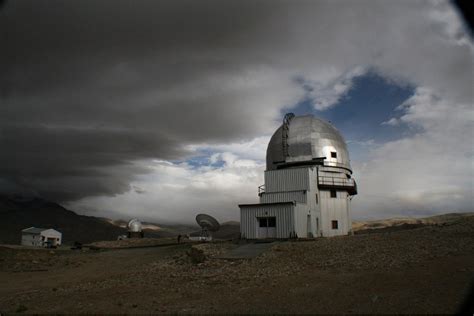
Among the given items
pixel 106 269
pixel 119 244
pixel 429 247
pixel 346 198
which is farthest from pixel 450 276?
pixel 119 244

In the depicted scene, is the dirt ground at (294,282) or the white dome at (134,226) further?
the white dome at (134,226)

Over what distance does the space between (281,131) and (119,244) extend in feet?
78.8

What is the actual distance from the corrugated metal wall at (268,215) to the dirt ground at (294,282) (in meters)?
Answer: 4.92

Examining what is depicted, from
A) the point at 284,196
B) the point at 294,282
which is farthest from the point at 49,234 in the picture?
the point at 294,282

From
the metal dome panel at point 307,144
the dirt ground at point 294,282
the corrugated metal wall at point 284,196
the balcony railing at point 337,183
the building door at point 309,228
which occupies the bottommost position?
the dirt ground at point 294,282

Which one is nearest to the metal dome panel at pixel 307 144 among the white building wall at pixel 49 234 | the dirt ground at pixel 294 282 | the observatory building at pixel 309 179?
the observatory building at pixel 309 179

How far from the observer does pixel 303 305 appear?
10.5m

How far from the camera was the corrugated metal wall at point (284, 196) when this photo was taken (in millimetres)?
30775

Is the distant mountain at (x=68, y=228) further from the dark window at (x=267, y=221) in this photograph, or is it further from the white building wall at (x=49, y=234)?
the dark window at (x=267, y=221)

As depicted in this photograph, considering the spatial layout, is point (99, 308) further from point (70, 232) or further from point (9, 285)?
point (70, 232)

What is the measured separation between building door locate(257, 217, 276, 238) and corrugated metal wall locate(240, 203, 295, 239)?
1.01 feet

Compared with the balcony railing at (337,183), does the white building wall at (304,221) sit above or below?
below

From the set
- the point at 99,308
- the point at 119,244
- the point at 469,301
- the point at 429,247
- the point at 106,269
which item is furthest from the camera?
the point at 119,244

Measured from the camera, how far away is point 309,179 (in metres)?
31.1
